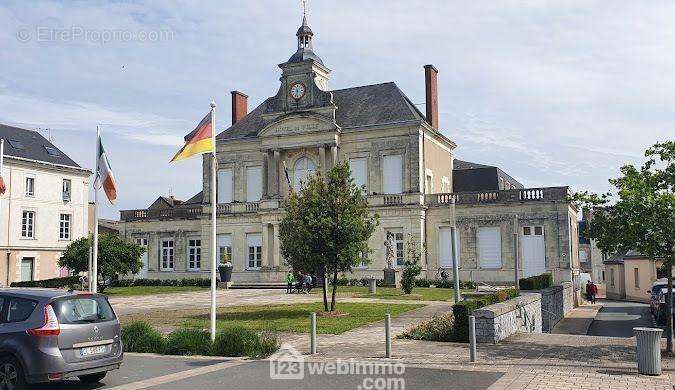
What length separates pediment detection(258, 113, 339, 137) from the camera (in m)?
44.1

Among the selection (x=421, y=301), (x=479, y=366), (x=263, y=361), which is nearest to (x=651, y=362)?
(x=479, y=366)

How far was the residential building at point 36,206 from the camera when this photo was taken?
45.8 metres

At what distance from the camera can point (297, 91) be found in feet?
150

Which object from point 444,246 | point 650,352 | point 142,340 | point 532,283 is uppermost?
point 444,246

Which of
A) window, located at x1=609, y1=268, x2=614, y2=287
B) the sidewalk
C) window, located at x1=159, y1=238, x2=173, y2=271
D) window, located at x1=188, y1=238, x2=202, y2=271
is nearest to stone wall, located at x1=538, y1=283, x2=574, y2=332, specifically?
the sidewalk

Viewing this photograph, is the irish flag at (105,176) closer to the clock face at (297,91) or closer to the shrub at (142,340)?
the shrub at (142,340)

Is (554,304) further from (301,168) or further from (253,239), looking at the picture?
(253,239)

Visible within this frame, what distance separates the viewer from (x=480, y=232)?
40625 millimetres

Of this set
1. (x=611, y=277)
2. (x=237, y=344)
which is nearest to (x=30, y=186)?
(x=237, y=344)

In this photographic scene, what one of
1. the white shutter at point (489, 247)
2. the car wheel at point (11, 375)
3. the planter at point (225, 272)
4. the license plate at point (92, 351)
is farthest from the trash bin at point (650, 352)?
the planter at point (225, 272)

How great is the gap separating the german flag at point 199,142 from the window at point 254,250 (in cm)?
3193

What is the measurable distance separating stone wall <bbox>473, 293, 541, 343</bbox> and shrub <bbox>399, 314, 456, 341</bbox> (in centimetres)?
90

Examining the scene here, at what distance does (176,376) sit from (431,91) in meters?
37.1

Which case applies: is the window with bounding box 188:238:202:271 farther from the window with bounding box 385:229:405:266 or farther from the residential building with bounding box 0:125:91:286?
the window with bounding box 385:229:405:266
